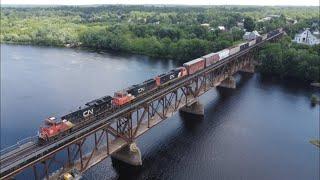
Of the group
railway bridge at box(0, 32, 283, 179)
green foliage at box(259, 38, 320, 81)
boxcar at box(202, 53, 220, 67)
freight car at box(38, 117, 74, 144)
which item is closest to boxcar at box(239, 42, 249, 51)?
green foliage at box(259, 38, 320, 81)

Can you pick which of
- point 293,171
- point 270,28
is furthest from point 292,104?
point 270,28

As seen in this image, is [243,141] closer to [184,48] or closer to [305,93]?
[305,93]

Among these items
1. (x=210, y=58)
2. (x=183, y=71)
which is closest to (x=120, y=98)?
(x=183, y=71)

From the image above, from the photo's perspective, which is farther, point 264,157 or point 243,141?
point 243,141

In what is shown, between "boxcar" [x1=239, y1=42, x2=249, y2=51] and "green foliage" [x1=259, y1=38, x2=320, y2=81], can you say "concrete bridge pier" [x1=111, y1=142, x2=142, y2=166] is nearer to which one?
"boxcar" [x1=239, y1=42, x2=249, y2=51]

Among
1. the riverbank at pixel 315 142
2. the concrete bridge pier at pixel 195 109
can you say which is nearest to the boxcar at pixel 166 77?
the concrete bridge pier at pixel 195 109

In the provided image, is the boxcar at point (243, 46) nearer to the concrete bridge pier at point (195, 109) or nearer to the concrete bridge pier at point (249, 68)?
the concrete bridge pier at point (249, 68)

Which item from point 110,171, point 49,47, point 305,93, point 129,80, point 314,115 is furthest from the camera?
point 49,47

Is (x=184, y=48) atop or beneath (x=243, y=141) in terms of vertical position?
atop

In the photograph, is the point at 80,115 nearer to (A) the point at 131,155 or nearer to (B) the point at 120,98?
(B) the point at 120,98
